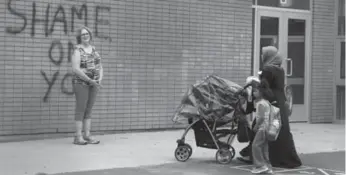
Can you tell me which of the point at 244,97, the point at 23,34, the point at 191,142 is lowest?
the point at 191,142

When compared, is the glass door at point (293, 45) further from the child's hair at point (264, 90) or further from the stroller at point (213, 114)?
the child's hair at point (264, 90)

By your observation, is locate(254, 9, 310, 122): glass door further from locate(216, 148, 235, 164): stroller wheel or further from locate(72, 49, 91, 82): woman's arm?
locate(216, 148, 235, 164): stroller wheel

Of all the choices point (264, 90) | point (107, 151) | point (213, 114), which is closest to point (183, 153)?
point (213, 114)

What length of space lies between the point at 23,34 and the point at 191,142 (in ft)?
10.7

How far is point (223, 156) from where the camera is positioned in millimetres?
8391

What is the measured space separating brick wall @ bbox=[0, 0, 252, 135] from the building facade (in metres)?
0.02

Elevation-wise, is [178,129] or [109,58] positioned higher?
[109,58]

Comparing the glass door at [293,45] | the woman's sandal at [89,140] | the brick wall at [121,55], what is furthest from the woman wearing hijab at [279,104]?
the glass door at [293,45]

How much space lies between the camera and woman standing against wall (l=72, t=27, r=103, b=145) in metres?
9.48

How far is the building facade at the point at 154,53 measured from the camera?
10.0m

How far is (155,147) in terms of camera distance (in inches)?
386

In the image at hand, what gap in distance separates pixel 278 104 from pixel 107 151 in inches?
104

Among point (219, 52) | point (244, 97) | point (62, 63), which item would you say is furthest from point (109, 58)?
point (244, 97)

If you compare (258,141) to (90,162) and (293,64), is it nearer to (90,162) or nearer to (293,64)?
(90,162)
